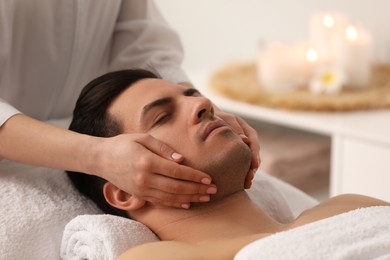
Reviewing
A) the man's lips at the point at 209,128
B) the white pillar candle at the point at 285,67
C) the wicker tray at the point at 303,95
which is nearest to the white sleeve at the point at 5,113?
the man's lips at the point at 209,128

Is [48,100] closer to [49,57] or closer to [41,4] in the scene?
[49,57]

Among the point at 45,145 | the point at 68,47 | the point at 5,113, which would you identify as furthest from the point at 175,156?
the point at 68,47

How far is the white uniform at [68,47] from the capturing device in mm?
1685

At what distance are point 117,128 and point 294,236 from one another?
1.44 feet

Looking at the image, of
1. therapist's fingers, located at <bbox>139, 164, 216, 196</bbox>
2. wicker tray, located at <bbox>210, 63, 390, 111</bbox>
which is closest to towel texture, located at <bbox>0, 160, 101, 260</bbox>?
therapist's fingers, located at <bbox>139, 164, 216, 196</bbox>

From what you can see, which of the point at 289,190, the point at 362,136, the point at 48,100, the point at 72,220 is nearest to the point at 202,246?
the point at 72,220

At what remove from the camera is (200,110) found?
1424mm

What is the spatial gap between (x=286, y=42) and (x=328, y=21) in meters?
0.38

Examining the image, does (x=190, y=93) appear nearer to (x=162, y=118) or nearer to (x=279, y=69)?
(x=162, y=118)

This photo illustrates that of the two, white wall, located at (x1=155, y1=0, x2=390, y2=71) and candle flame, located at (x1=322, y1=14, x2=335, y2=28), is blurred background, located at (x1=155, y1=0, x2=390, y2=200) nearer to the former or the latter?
white wall, located at (x1=155, y1=0, x2=390, y2=71)

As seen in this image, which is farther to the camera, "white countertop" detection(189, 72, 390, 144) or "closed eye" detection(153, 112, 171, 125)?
"white countertop" detection(189, 72, 390, 144)

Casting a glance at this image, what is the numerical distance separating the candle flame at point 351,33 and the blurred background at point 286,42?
0.60ft

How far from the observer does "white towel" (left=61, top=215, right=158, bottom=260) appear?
1.32 meters

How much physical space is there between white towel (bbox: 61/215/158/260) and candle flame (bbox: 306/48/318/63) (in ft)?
5.91
